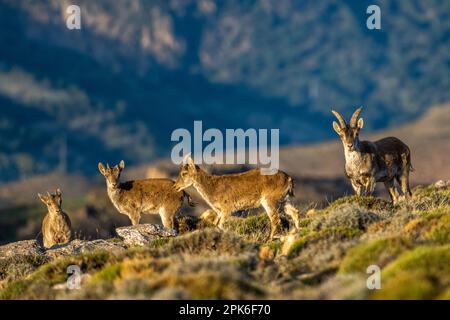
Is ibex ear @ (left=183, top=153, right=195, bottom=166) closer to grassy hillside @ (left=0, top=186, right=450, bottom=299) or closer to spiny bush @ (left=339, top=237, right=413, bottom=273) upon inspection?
grassy hillside @ (left=0, top=186, right=450, bottom=299)

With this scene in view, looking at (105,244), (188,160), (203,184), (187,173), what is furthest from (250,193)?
(105,244)

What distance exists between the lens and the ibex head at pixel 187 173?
24750 mm

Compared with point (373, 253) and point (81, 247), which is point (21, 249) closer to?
point (81, 247)

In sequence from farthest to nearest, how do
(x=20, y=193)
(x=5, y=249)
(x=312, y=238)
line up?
1. (x=20, y=193)
2. (x=5, y=249)
3. (x=312, y=238)

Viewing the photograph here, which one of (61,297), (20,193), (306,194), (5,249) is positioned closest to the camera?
(61,297)

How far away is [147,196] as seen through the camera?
87.5 ft

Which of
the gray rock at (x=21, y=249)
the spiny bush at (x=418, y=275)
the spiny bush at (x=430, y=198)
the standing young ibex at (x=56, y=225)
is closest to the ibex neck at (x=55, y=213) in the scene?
the standing young ibex at (x=56, y=225)

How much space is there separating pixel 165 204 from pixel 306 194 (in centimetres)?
8371

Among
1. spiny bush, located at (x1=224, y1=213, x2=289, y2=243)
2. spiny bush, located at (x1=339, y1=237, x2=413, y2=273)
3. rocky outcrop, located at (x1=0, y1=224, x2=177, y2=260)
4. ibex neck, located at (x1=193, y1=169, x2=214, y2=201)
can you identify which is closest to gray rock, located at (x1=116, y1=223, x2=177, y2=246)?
rocky outcrop, located at (x1=0, y1=224, x2=177, y2=260)

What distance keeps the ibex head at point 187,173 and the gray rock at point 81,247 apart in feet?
9.04

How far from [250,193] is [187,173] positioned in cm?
226

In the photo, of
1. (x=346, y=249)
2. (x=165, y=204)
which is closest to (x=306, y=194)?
(x=165, y=204)

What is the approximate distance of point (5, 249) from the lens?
80.9ft
